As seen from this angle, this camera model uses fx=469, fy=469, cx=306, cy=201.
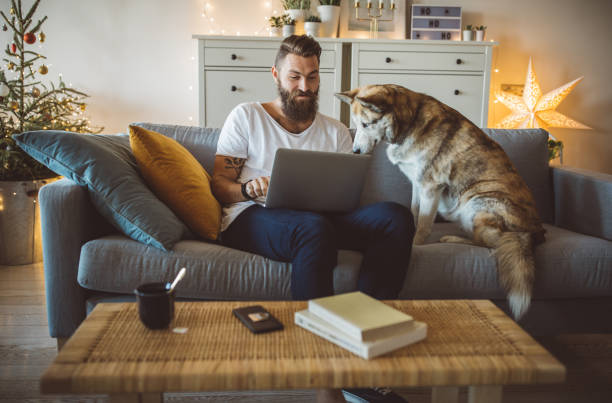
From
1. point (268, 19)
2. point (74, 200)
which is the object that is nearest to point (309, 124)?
point (74, 200)

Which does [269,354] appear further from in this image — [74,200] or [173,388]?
[74,200]

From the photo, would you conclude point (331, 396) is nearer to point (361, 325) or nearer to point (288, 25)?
point (361, 325)

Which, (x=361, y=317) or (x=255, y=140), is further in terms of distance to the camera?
(x=255, y=140)

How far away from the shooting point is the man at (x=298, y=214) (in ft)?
4.62

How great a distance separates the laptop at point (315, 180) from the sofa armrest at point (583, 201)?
1077mm

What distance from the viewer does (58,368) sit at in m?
0.78

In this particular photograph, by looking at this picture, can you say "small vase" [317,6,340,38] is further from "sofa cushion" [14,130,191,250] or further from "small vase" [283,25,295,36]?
"sofa cushion" [14,130,191,250]

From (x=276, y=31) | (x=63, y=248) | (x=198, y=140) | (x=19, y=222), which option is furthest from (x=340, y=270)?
(x=276, y=31)

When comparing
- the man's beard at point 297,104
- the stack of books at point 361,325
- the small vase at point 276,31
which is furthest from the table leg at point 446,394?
the small vase at point 276,31

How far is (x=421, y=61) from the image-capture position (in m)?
3.51

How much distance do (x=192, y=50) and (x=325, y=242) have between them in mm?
3000

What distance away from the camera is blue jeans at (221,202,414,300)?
1.37m

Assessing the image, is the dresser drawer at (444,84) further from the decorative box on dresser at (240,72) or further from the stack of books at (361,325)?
the stack of books at (361,325)

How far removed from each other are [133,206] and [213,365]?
865 millimetres
